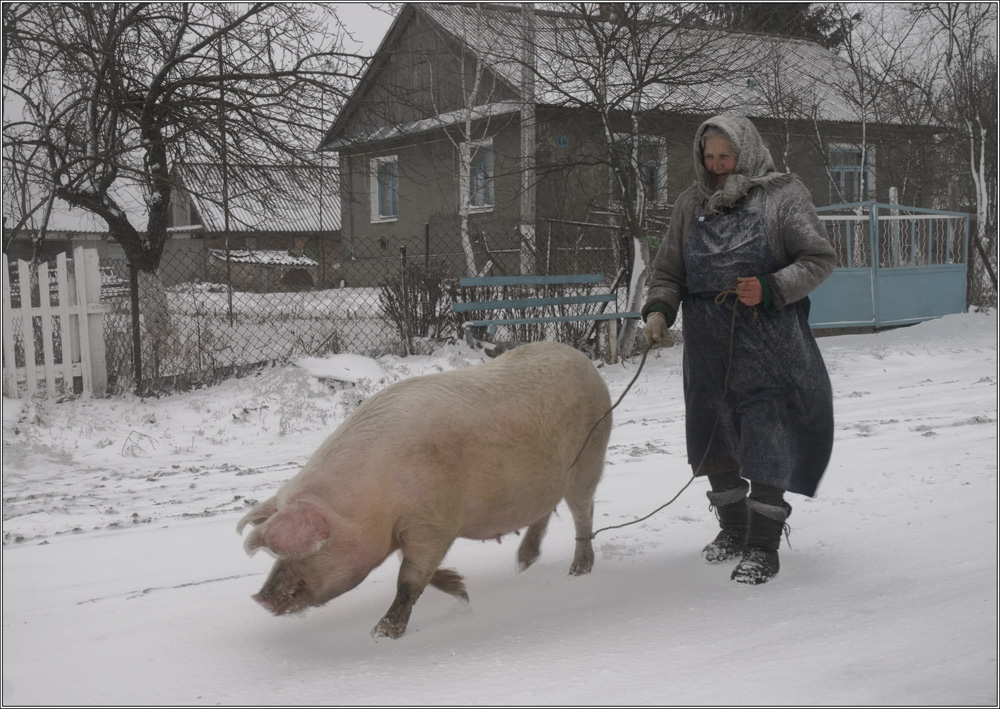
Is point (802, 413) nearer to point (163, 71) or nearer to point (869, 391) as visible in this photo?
point (869, 391)

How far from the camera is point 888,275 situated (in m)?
13.2

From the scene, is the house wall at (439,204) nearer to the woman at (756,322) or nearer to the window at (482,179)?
the window at (482,179)

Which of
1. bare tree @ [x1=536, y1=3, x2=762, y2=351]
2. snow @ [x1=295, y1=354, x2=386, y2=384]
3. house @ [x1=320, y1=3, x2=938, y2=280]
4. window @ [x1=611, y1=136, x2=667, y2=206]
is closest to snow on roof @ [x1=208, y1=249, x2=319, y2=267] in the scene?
house @ [x1=320, y1=3, x2=938, y2=280]

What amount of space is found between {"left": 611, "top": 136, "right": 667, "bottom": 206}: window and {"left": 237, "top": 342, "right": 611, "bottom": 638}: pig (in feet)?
25.8

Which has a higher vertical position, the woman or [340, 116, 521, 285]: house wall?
[340, 116, 521, 285]: house wall

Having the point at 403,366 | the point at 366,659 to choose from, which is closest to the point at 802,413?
the point at 366,659

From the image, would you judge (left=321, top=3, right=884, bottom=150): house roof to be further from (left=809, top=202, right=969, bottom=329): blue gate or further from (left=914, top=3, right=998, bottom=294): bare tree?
(left=914, top=3, right=998, bottom=294): bare tree

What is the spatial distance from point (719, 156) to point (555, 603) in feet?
5.82

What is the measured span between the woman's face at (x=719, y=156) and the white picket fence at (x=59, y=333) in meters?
6.30

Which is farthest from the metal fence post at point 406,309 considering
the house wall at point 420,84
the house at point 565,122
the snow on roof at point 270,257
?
the snow on roof at point 270,257

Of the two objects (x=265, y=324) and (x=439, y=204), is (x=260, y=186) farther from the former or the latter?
(x=439, y=204)

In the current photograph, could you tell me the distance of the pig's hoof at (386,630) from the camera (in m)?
2.81

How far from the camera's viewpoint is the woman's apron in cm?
334

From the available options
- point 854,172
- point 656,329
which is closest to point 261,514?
point 656,329
